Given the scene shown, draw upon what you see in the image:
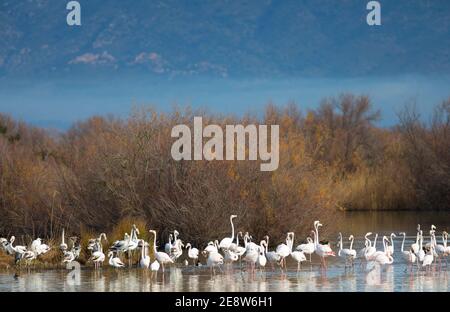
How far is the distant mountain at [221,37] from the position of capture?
119 metres

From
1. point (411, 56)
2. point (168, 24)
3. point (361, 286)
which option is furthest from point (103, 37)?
point (361, 286)

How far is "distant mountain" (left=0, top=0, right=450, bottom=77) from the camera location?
11875cm

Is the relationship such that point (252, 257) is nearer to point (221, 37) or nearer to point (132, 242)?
point (132, 242)

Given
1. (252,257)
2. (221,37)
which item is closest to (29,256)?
(252,257)

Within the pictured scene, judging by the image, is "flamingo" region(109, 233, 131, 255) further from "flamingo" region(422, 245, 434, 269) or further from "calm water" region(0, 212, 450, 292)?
"flamingo" region(422, 245, 434, 269)

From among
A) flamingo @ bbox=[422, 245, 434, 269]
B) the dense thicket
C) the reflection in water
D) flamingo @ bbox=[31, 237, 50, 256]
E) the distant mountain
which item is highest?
the distant mountain

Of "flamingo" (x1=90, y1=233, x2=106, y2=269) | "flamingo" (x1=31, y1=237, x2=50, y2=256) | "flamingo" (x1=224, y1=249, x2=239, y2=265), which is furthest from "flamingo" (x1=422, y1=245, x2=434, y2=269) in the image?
"flamingo" (x1=31, y1=237, x2=50, y2=256)

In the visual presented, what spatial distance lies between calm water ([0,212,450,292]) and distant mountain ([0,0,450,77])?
9359cm

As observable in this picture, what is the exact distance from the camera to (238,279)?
21.0 m

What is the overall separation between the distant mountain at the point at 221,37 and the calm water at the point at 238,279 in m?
93.6

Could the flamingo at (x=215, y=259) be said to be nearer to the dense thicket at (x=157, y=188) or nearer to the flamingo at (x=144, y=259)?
the flamingo at (x=144, y=259)

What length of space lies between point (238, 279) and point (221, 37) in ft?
362
